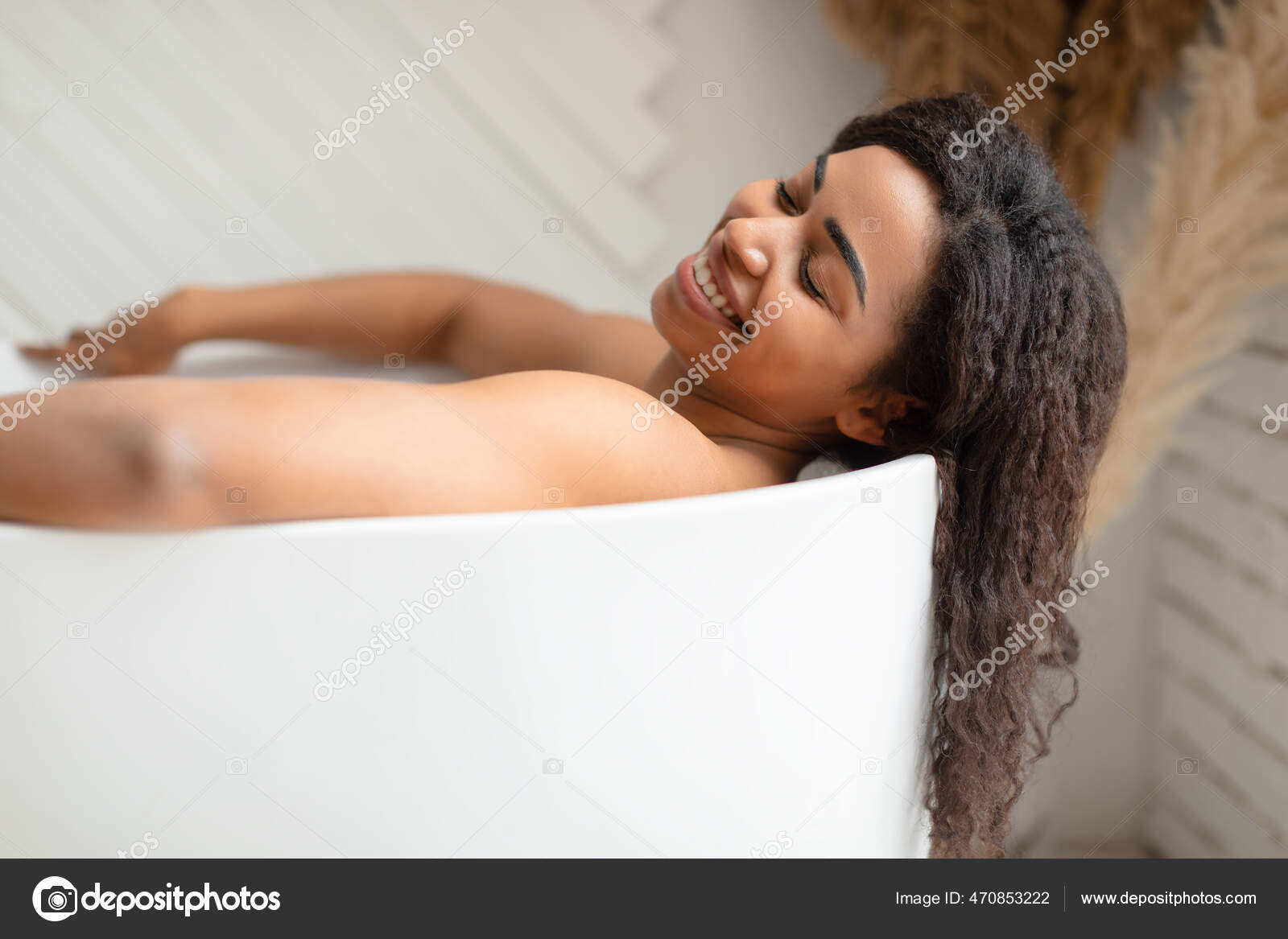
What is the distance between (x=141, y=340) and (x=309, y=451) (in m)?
0.82

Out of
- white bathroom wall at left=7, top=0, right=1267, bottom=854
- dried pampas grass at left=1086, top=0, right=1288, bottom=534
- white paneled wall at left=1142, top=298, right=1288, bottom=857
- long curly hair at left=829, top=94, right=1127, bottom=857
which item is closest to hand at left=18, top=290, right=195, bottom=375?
white bathroom wall at left=7, top=0, right=1267, bottom=854

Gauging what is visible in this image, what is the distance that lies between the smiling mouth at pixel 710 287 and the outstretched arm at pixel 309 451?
0.66 feet

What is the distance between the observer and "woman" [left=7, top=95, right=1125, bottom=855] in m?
0.62

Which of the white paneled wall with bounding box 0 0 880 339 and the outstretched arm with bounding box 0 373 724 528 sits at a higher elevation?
the white paneled wall with bounding box 0 0 880 339

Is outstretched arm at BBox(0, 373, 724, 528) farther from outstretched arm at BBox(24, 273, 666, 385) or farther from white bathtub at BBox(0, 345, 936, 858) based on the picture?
outstretched arm at BBox(24, 273, 666, 385)

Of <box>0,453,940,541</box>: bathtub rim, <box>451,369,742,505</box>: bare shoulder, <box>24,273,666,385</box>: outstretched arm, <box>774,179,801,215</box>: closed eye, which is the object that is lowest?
<box>0,453,940,541</box>: bathtub rim

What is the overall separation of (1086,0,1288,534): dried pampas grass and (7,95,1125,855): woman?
380 millimetres

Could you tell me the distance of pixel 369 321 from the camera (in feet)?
4.29

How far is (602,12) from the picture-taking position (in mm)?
1583

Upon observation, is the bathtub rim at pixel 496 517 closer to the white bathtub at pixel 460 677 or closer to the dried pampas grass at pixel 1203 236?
the white bathtub at pixel 460 677

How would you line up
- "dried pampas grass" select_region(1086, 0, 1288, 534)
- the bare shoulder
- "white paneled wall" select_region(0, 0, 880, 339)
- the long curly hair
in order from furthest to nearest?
1. "white paneled wall" select_region(0, 0, 880, 339)
2. "dried pampas grass" select_region(1086, 0, 1288, 534)
3. the long curly hair
4. the bare shoulder

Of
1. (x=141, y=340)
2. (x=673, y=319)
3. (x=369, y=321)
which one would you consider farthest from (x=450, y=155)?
(x=673, y=319)
